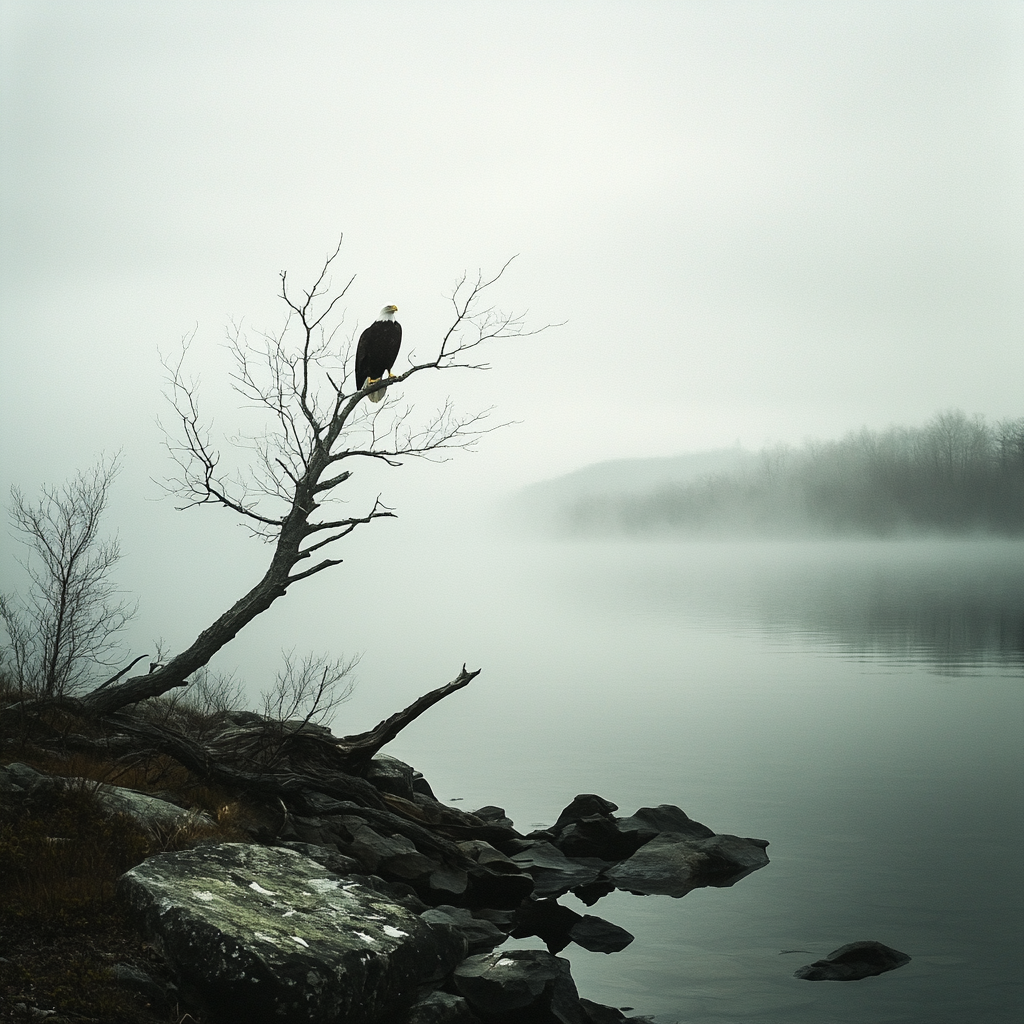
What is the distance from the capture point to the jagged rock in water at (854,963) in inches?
438

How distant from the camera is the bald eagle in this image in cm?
1448

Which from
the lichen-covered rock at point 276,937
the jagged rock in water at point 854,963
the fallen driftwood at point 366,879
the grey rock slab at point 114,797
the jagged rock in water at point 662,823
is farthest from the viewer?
the jagged rock in water at point 662,823

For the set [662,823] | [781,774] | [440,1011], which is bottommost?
[440,1011]

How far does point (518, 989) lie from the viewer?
8281 millimetres

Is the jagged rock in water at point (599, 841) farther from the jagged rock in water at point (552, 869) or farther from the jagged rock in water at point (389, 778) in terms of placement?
the jagged rock in water at point (389, 778)

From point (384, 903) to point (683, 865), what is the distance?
799cm

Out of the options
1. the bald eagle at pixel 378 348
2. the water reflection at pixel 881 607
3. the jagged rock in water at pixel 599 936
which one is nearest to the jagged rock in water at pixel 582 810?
the jagged rock in water at pixel 599 936

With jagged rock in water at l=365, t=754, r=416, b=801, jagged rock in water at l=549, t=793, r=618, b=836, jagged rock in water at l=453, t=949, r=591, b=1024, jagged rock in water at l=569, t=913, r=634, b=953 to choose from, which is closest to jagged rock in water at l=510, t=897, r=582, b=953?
jagged rock in water at l=569, t=913, r=634, b=953

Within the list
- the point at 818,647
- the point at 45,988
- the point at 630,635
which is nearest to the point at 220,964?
the point at 45,988

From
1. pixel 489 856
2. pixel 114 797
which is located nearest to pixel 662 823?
pixel 489 856

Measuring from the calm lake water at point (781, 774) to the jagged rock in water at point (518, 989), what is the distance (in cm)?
198

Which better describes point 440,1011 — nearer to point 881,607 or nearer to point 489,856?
point 489,856

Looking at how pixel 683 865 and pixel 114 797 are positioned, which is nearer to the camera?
pixel 114 797

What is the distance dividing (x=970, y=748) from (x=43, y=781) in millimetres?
24725
